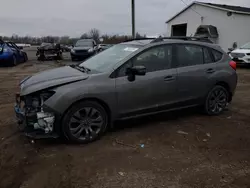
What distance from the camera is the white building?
22.6 m

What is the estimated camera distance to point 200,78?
17.1 ft

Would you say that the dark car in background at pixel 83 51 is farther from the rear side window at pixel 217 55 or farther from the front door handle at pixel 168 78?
the front door handle at pixel 168 78

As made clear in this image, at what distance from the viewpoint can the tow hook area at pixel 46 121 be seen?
390 cm

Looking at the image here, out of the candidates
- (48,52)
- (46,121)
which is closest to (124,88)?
(46,121)

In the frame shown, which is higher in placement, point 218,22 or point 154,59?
point 218,22

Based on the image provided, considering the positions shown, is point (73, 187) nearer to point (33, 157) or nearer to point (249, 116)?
point (33, 157)

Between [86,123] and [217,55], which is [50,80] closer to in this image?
[86,123]

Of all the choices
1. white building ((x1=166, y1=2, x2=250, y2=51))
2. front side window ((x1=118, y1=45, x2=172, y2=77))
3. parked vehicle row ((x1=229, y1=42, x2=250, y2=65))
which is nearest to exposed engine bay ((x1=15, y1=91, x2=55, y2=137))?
front side window ((x1=118, y1=45, x2=172, y2=77))

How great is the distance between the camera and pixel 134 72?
4.38m

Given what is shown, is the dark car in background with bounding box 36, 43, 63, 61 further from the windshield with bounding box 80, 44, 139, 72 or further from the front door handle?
the front door handle

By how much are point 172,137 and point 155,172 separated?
1243mm

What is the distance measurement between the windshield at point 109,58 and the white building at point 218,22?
2030 cm

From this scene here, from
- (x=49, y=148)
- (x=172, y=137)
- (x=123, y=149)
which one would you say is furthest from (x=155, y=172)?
(x=49, y=148)

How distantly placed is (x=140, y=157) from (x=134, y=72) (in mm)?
1401
